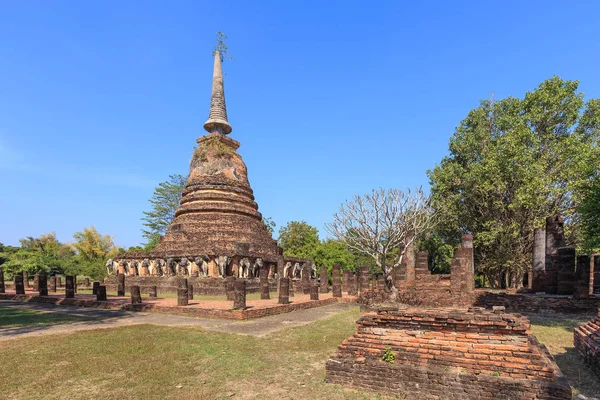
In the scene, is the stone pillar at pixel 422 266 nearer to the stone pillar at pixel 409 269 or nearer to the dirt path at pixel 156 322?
the stone pillar at pixel 409 269

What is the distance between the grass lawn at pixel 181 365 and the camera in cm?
487

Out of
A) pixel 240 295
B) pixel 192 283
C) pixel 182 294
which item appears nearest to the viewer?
pixel 240 295

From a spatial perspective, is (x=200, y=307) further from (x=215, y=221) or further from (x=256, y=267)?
(x=215, y=221)

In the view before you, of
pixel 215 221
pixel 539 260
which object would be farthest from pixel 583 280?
pixel 215 221

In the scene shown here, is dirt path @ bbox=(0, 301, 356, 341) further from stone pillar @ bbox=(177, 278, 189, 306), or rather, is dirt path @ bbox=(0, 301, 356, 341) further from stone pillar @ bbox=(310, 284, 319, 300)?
stone pillar @ bbox=(310, 284, 319, 300)

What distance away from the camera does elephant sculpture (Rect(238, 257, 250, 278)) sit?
66.6ft

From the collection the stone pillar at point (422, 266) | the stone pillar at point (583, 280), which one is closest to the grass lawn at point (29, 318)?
the stone pillar at point (422, 266)

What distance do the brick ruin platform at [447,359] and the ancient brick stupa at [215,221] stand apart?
15.3 m

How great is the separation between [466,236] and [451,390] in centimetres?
1328

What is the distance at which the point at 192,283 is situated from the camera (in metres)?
19.6

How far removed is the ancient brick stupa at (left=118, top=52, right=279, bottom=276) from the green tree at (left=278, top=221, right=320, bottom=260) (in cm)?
992

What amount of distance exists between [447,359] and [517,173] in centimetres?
1844

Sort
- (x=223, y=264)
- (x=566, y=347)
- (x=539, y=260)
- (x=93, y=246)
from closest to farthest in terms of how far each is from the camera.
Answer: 1. (x=566, y=347)
2. (x=539, y=260)
3. (x=223, y=264)
4. (x=93, y=246)

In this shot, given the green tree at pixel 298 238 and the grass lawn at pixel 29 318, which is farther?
the green tree at pixel 298 238
